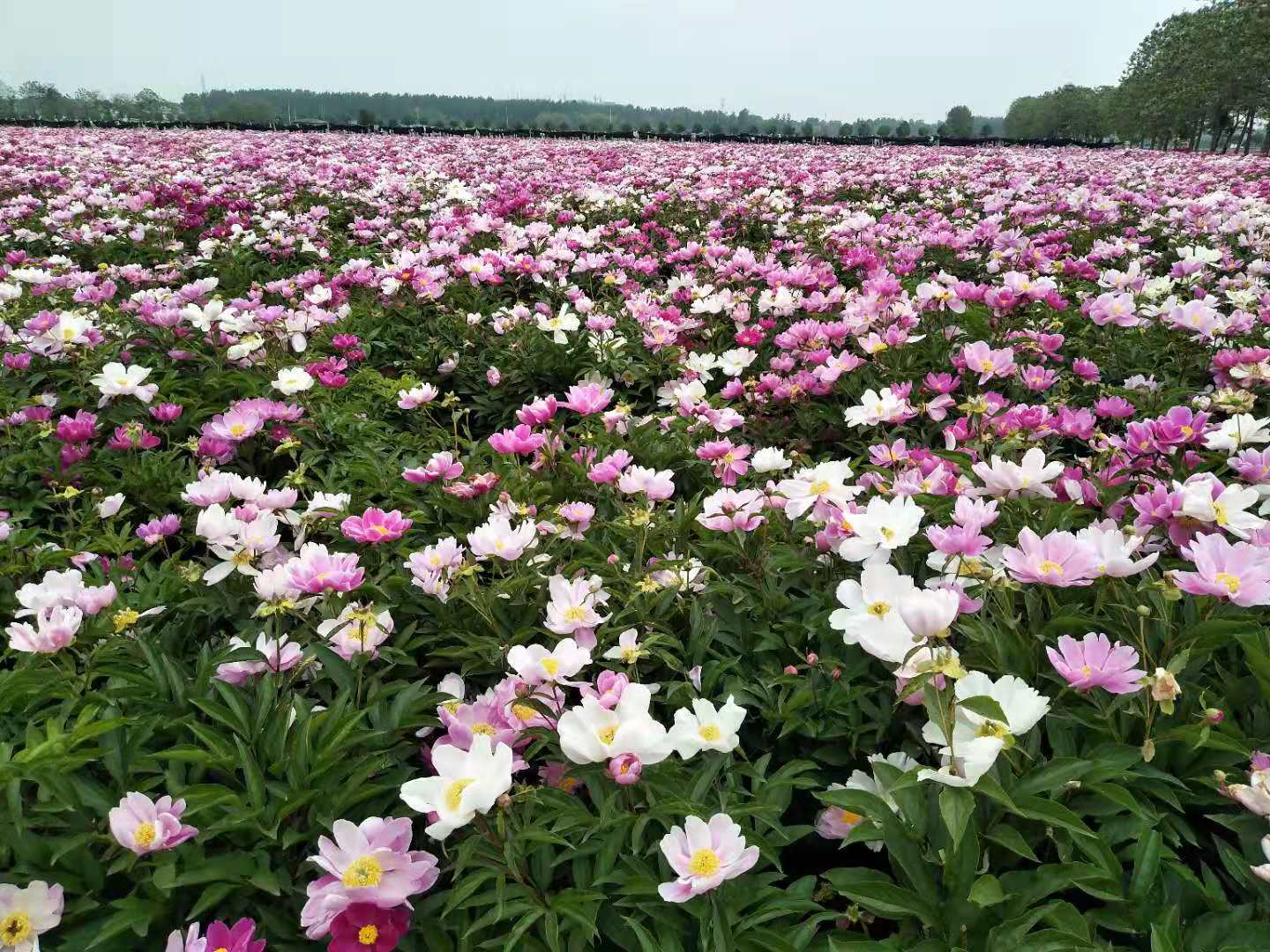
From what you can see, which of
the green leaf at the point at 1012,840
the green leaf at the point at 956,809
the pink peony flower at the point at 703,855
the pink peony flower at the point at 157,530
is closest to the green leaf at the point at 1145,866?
the green leaf at the point at 1012,840

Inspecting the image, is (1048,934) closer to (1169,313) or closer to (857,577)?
(857,577)

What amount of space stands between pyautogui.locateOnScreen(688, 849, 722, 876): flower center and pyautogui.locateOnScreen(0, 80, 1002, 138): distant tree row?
31.0 m

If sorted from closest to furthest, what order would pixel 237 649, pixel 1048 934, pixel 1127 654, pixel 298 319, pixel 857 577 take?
pixel 1048 934 < pixel 1127 654 < pixel 237 649 < pixel 857 577 < pixel 298 319

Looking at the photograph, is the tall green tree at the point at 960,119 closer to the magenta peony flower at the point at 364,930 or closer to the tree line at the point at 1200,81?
the tree line at the point at 1200,81

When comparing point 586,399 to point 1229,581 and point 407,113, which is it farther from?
point 407,113

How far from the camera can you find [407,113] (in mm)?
40156

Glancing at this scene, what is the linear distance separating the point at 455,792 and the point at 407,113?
45.4 m

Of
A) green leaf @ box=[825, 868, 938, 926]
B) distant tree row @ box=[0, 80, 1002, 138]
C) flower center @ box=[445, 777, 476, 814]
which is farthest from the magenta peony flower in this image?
distant tree row @ box=[0, 80, 1002, 138]

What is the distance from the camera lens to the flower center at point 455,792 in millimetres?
990

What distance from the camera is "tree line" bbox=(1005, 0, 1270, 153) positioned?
1089 inches

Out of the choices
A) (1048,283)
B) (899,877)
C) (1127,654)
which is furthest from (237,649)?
(1048,283)

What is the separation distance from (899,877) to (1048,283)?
2465 millimetres

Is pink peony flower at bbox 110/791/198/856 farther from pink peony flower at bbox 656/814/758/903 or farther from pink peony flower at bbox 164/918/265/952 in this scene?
pink peony flower at bbox 656/814/758/903

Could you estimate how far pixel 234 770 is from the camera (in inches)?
47.5
